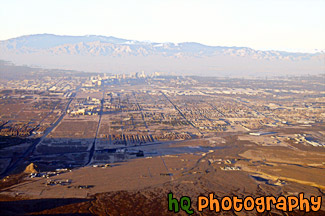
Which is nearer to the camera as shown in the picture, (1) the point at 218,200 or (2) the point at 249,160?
(1) the point at 218,200

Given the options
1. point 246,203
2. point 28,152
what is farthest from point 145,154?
point 246,203

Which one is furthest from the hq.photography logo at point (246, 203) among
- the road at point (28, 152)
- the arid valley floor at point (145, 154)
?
the road at point (28, 152)

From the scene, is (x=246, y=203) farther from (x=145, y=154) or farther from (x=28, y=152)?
(x=28, y=152)

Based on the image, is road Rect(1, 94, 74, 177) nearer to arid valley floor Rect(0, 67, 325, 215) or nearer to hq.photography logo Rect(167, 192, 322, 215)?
arid valley floor Rect(0, 67, 325, 215)

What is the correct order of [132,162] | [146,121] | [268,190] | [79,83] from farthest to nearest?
[79,83] → [146,121] → [132,162] → [268,190]

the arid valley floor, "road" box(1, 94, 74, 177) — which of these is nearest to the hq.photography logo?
the arid valley floor

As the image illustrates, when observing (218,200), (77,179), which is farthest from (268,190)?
(77,179)

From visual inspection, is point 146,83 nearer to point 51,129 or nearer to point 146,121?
point 146,121

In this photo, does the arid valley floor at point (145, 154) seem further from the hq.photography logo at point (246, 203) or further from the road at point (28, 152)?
the hq.photography logo at point (246, 203)

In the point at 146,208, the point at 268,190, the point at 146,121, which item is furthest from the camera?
the point at 146,121
